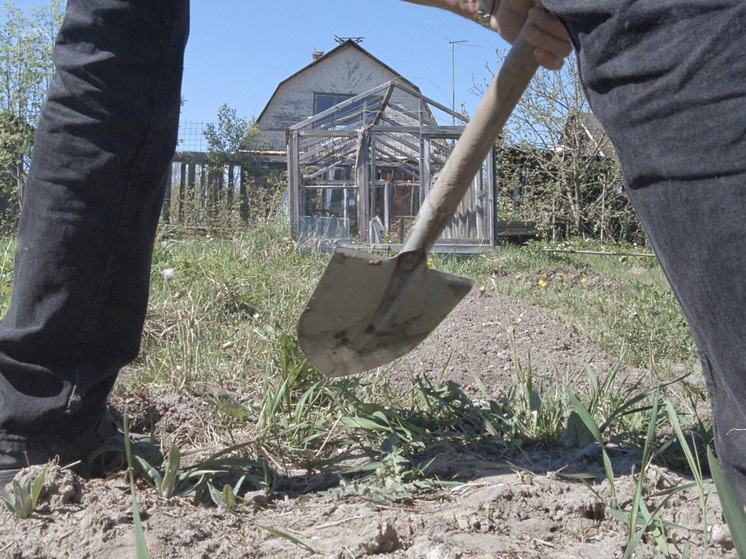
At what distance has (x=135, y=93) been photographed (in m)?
1.43

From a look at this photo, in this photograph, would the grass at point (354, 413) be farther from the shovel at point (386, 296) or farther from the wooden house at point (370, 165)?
the wooden house at point (370, 165)

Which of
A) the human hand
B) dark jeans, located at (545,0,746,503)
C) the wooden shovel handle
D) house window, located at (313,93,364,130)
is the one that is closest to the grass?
dark jeans, located at (545,0,746,503)

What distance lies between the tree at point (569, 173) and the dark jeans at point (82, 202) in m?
12.0

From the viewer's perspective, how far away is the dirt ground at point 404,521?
119 centimetres

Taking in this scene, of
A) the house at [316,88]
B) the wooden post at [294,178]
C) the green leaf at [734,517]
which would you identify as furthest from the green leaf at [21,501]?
the house at [316,88]

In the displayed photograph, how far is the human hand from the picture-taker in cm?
139

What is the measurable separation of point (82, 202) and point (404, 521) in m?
0.91

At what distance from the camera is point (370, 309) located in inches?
66.6

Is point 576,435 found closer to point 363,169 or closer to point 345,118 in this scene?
point 363,169

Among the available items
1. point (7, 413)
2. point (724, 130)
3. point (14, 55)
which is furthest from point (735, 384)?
Result: point (14, 55)

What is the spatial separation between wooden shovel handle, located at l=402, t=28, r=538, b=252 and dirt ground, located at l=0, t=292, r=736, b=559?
0.64 metres

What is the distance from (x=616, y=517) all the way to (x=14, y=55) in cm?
1133

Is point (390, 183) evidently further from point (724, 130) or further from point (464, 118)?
point (724, 130)

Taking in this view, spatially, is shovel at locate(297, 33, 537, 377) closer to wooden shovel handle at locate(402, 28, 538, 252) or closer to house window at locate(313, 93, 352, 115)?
wooden shovel handle at locate(402, 28, 538, 252)
